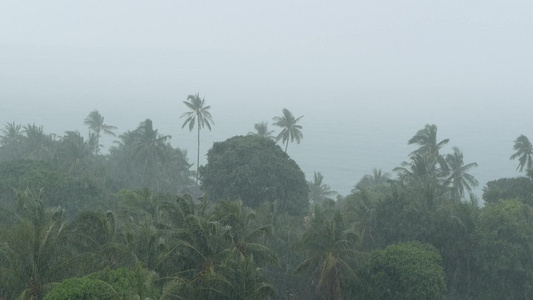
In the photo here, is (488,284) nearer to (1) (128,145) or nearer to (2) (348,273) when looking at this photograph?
(2) (348,273)

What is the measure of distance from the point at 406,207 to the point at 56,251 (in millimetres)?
Result: 27081

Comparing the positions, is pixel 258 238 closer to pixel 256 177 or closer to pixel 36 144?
pixel 256 177

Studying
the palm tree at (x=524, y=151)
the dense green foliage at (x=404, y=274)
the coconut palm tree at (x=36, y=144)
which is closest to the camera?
the dense green foliage at (x=404, y=274)

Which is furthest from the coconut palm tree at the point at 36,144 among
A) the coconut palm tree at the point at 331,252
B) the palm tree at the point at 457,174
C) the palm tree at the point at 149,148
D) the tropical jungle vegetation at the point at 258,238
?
the coconut palm tree at the point at 331,252

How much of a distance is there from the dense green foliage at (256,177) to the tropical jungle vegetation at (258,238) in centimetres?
14

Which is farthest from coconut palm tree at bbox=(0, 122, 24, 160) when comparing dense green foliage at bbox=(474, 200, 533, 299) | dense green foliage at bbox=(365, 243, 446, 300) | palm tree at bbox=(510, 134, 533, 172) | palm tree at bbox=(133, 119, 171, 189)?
dense green foliage at bbox=(474, 200, 533, 299)

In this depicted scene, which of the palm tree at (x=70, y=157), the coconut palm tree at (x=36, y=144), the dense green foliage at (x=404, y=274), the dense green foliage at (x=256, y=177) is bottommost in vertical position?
the dense green foliage at (x=404, y=274)

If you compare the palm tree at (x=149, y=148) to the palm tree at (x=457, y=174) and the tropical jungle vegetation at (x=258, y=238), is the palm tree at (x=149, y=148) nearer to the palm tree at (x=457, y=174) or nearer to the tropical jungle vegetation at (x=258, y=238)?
the tropical jungle vegetation at (x=258, y=238)

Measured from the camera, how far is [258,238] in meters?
35.3

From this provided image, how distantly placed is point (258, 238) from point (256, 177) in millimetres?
24258

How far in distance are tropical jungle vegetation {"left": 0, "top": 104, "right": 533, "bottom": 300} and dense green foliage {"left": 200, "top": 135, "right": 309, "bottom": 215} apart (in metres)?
0.14

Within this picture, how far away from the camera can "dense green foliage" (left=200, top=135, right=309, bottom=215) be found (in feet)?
196

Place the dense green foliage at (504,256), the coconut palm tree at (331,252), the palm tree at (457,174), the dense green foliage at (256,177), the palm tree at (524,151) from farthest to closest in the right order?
the palm tree at (524,151), the palm tree at (457,174), the dense green foliage at (256,177), the dense green foliage at (504,256), the coconut palm tree at (331,252)

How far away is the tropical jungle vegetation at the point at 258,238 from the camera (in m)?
26.1
